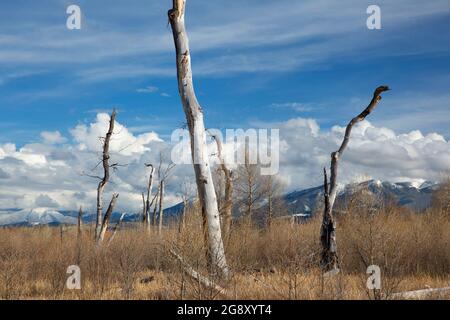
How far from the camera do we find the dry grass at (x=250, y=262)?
401 inches

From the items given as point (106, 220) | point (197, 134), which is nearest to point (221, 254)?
point (197, 134)

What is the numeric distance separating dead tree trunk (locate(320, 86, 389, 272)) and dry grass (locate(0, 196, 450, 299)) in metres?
0.40

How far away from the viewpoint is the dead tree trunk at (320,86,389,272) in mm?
15375

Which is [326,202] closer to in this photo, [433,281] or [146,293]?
[433,281]

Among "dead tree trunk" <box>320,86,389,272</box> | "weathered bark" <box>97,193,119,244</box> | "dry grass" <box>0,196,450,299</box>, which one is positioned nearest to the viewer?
"dry grass" <box>0,196,450,299</box>

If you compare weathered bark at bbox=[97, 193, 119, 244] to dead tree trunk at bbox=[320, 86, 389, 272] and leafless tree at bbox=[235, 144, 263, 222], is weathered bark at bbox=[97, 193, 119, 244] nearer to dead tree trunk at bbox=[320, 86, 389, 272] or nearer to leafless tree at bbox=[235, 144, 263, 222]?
dead tree trunk at bbox=[320, 86, 389, 272]

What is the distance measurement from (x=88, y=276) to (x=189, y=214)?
15.3 feet

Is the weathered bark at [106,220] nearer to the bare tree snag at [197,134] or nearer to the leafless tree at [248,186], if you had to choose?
the bare tree snag at [197,134]

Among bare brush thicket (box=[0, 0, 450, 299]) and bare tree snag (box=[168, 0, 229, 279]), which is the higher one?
bare tree snag (box=[168, 0, 229, 279])

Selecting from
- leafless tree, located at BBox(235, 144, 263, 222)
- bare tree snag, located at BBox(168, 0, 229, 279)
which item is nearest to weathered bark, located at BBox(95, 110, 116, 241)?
bare tree snag, located at BBox(168, 0, 229, 279)

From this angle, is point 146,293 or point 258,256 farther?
point 258,256

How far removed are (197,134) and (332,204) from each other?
5.81 m
